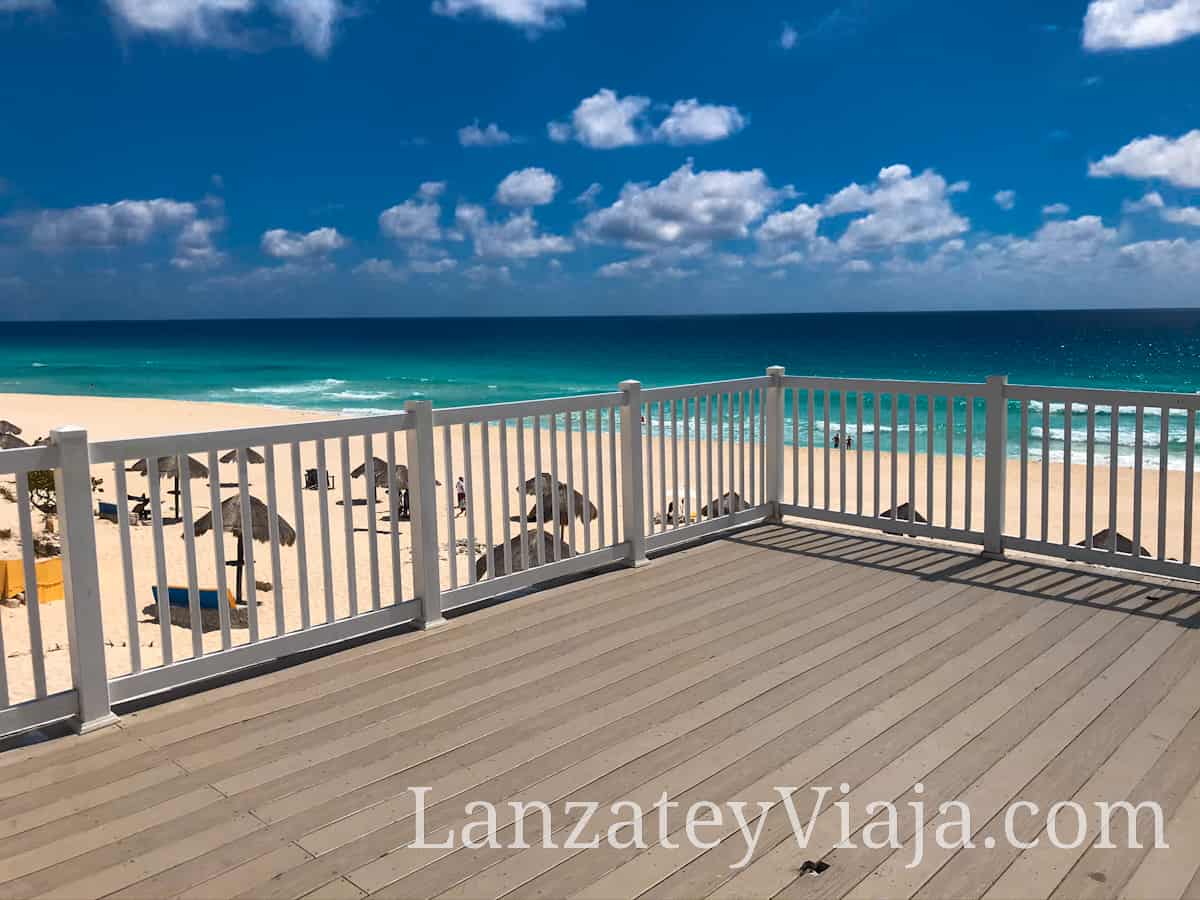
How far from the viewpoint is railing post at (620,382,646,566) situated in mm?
4898

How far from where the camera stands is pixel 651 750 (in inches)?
110

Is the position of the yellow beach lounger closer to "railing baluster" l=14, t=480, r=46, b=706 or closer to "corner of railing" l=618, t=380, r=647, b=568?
"railing baluster" l=14, t=480, r=46, b=706

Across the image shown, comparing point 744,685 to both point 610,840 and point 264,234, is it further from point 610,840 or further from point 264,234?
point 264,234

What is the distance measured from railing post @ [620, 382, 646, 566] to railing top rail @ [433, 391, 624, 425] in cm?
11

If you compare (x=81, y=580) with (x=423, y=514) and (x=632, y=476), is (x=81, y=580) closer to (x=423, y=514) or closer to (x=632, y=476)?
(x=423, y=514)

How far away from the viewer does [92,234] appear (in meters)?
72.4

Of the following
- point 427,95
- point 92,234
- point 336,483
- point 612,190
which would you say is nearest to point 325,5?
point 427,95

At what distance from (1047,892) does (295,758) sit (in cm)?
210

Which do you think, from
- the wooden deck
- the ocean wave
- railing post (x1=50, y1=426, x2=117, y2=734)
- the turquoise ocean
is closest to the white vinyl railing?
railing post (x1=50, y1=426, x2=117, y2=734)

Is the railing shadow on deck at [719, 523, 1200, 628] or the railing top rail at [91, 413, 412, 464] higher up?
the railing top rail at [91, 413, 412, 464]

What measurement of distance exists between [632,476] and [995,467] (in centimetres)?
202

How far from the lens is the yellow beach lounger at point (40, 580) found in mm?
6082

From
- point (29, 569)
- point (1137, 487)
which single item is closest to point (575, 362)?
point (1137, 487)

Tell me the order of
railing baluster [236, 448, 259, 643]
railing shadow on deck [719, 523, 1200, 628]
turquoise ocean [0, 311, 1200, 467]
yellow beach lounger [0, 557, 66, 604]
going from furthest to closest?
1. turquoise ocean [0, 311, 1200, 467]
2. yellow beach lounger [0, 557, 66, 604]
3. railing shadow on deck [719, 523, 1200, 628]
4. railing baluster [236, 448, 259, 643]
